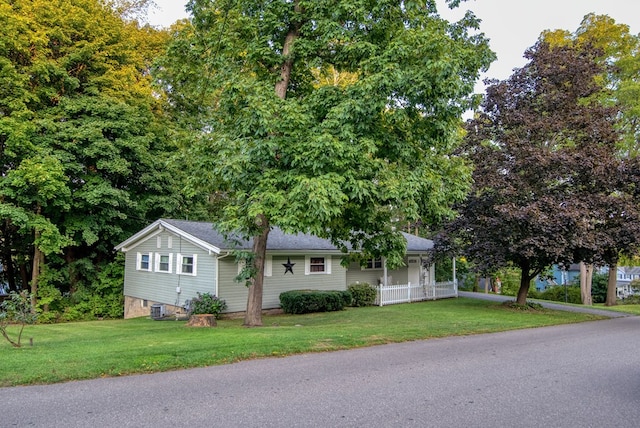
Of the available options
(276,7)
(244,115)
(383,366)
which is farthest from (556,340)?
(276,7)

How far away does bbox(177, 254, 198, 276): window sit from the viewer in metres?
16.8

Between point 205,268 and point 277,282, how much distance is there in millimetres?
2903

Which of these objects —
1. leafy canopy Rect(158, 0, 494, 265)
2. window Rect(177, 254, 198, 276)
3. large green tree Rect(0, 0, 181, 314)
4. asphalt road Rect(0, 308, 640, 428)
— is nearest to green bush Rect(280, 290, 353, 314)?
window Rect(177, 254, 198, 276)

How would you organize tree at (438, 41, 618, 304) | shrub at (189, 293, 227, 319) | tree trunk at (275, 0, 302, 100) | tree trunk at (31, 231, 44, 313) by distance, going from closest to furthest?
tree trunk at (275, 0, 302, 100) → tree at (438, 41, 618, 304) → shrub at (189, 293, 227, 319) → tree trunk at (31, 231, 44, 313)

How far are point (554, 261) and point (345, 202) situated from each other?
918 centimetres

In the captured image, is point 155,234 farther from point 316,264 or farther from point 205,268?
point 316,264

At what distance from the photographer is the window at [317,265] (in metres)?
18.6

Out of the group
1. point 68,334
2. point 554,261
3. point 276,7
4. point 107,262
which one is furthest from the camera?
point 107,262

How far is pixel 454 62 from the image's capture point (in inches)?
390

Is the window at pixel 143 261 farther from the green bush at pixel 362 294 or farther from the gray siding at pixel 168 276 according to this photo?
the green bush at pixel 362 294

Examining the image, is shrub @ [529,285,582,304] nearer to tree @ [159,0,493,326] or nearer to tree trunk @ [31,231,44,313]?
tree @ [159,0,493,326]

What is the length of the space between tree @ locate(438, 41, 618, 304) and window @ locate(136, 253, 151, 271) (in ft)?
40.6

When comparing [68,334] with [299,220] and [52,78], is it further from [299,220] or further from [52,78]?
[52,78]

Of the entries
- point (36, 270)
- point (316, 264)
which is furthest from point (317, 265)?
point (36, 270)
